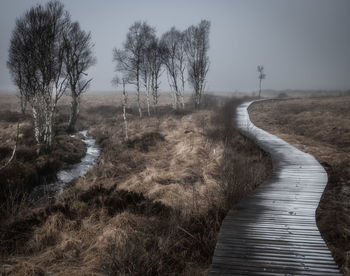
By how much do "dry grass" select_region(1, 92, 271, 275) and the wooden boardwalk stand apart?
0.52 meters

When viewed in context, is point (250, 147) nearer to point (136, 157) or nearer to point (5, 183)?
point (136, 157)

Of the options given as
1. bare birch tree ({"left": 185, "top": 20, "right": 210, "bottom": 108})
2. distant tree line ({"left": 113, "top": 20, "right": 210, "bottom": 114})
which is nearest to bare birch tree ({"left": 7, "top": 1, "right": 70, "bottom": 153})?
distant tree line ({"left": 113, "top": 20, "right": 210, "bottom": 114})

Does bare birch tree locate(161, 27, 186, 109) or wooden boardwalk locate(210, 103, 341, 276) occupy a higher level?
bare birch tree locate(161, 27, 186, 109)

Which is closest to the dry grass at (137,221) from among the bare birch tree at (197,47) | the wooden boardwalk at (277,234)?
the wooden boardwalk at (277,234)

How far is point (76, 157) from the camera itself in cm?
1611

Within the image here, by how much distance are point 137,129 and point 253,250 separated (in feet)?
62.8

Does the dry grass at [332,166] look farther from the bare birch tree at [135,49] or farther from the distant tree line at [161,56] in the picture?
the bare birch tree at [135,49]

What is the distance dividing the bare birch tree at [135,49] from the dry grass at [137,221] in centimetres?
1971

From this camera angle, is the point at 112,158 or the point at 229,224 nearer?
the point at 229,224

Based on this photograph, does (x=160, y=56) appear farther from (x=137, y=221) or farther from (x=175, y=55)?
(x=137, y=221)

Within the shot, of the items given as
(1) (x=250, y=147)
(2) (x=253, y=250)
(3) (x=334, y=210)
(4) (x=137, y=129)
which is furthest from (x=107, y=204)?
(4) (x=137, y=129)

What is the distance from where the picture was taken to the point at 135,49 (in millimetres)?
31219

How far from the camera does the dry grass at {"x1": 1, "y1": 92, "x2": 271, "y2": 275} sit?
4965 mm

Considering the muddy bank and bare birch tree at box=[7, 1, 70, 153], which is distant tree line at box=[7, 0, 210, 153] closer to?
bare birch tree at box=[7, 1, 70, 153]
